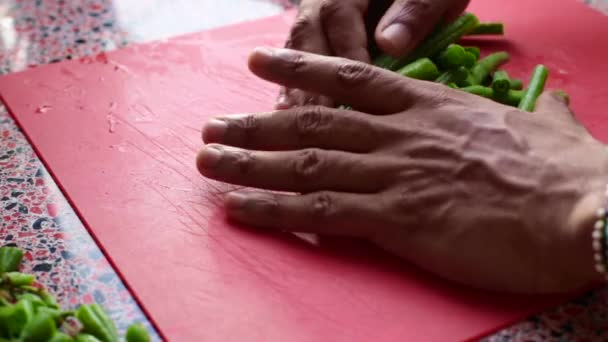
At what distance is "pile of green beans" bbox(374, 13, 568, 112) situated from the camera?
1.66m

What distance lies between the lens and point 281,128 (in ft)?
4.80

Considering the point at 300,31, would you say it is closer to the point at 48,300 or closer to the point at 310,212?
the point at 310,212

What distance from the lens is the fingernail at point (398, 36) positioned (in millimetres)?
1628

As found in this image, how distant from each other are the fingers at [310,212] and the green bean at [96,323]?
35cm

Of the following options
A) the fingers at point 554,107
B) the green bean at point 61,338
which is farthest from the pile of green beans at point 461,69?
the green bean at point 61,338

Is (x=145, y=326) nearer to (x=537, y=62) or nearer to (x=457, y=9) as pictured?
(x=457, y=9)

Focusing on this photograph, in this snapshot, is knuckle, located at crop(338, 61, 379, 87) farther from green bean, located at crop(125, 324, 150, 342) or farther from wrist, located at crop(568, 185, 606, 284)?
green bean, located at crop(125, 324, 150, 342)

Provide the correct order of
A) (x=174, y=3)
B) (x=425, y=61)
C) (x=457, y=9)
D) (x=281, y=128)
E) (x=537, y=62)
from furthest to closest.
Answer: (x=174, y=3) < (x=537, y=62) < (x=457, y=9) < (x=425, y=61) < (x=281, y=128)

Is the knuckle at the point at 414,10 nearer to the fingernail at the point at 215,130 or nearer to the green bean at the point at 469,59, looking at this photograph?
the green bean at the point at 469,59

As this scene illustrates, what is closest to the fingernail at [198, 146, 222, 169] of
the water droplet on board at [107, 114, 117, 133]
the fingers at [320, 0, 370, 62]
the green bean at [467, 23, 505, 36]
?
the water droplet on board at [107, 114, 117, 133]

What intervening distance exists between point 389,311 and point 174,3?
1552mm

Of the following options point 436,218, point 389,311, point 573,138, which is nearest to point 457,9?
point 573,138

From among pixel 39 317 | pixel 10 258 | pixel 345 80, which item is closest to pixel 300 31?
pixel 345 80

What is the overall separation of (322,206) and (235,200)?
185 millimetres
